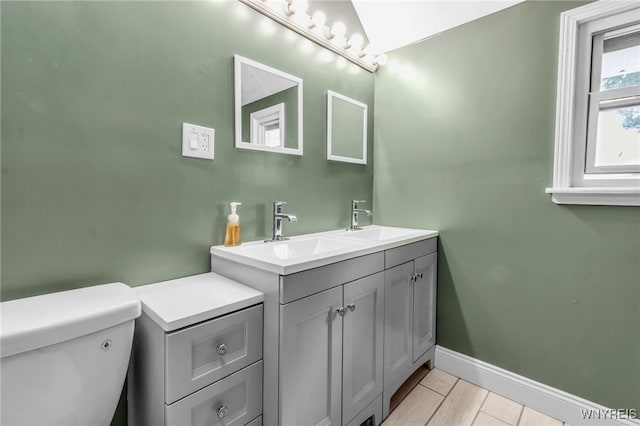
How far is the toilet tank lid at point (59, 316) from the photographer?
2.22 feet

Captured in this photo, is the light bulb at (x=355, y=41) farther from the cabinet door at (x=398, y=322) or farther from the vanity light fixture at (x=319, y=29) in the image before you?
the cabinet door at (x=398, y=322)

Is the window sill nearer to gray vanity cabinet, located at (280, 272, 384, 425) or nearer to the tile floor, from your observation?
gray vanity cabinet, located at (280, 272, 384, 425)

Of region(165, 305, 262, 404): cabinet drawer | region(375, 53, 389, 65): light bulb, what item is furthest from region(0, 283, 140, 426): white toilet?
region(375, 53, 389, 65): light bulb

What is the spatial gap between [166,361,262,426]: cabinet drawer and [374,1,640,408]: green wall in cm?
125

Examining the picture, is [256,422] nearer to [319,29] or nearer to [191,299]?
[191,299]

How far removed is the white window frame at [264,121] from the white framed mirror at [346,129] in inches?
14.0

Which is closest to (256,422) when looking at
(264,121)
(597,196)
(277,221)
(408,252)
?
(277,221)

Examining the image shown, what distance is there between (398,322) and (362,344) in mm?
303

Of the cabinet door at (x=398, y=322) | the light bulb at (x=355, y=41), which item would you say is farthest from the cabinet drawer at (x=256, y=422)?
the light bulb at (x=355, y=41)

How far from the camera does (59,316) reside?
75 centimetres

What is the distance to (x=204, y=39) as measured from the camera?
1243 mm

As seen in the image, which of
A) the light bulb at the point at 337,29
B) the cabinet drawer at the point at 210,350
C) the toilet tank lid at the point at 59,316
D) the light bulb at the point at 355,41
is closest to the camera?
the toilet tank lid at the point at 59,316

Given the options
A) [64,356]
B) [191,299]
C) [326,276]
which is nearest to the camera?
[64,356]

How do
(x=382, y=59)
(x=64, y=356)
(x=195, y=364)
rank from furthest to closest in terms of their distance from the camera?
(x=382, y=59), (x=195, y=364), (x=64, y=356)
